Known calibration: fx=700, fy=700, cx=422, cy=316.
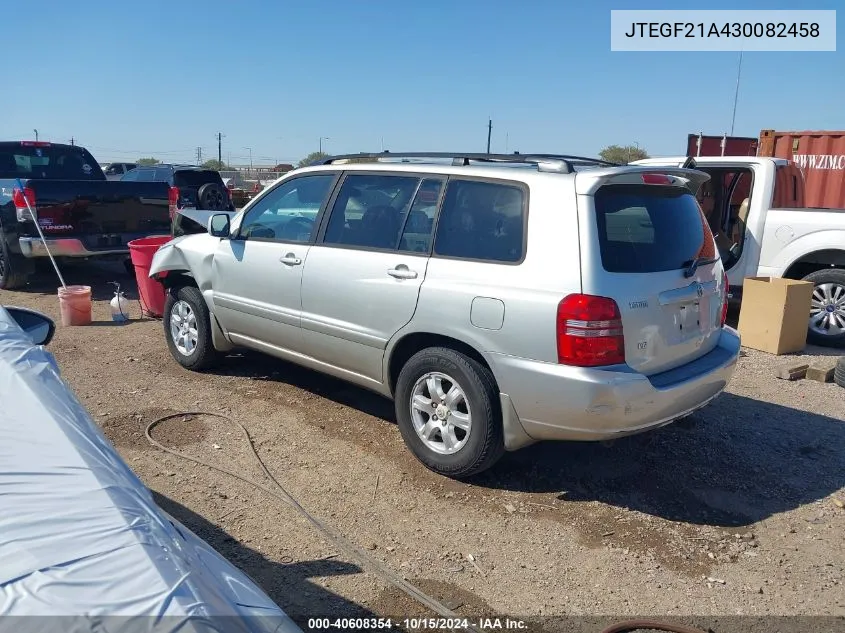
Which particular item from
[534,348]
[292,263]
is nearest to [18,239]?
[292,263]

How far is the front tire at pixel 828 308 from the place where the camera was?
730 centimetres

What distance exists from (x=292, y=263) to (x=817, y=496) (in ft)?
12.0

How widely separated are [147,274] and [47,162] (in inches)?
175

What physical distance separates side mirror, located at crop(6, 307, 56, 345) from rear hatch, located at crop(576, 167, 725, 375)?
248 centimetres

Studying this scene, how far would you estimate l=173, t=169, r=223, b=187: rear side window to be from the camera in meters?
15.1

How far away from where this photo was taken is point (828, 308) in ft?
24.2

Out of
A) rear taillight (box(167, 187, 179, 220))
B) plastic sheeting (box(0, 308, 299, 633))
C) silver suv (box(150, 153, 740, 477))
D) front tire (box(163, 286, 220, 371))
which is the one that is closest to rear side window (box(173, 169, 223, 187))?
rear taillight (box(167, 187, 179, 220))

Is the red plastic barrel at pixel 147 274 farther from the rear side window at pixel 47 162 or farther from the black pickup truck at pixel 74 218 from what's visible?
the rear side window at pixel 47 162

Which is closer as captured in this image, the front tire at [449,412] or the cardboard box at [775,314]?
the front tire at [449,412]

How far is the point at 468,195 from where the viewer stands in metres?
4.15

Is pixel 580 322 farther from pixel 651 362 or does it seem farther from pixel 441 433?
pixel 441 433

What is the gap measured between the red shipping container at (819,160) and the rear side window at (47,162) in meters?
11.5

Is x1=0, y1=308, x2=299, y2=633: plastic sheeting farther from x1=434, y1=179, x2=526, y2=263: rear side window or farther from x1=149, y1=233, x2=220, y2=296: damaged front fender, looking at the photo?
x1=149, y1=233, x2=220, y2=296: damaged front fender

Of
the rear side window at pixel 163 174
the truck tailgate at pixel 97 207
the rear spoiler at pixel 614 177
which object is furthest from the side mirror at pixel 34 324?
the rear side window at pixel 163 174
